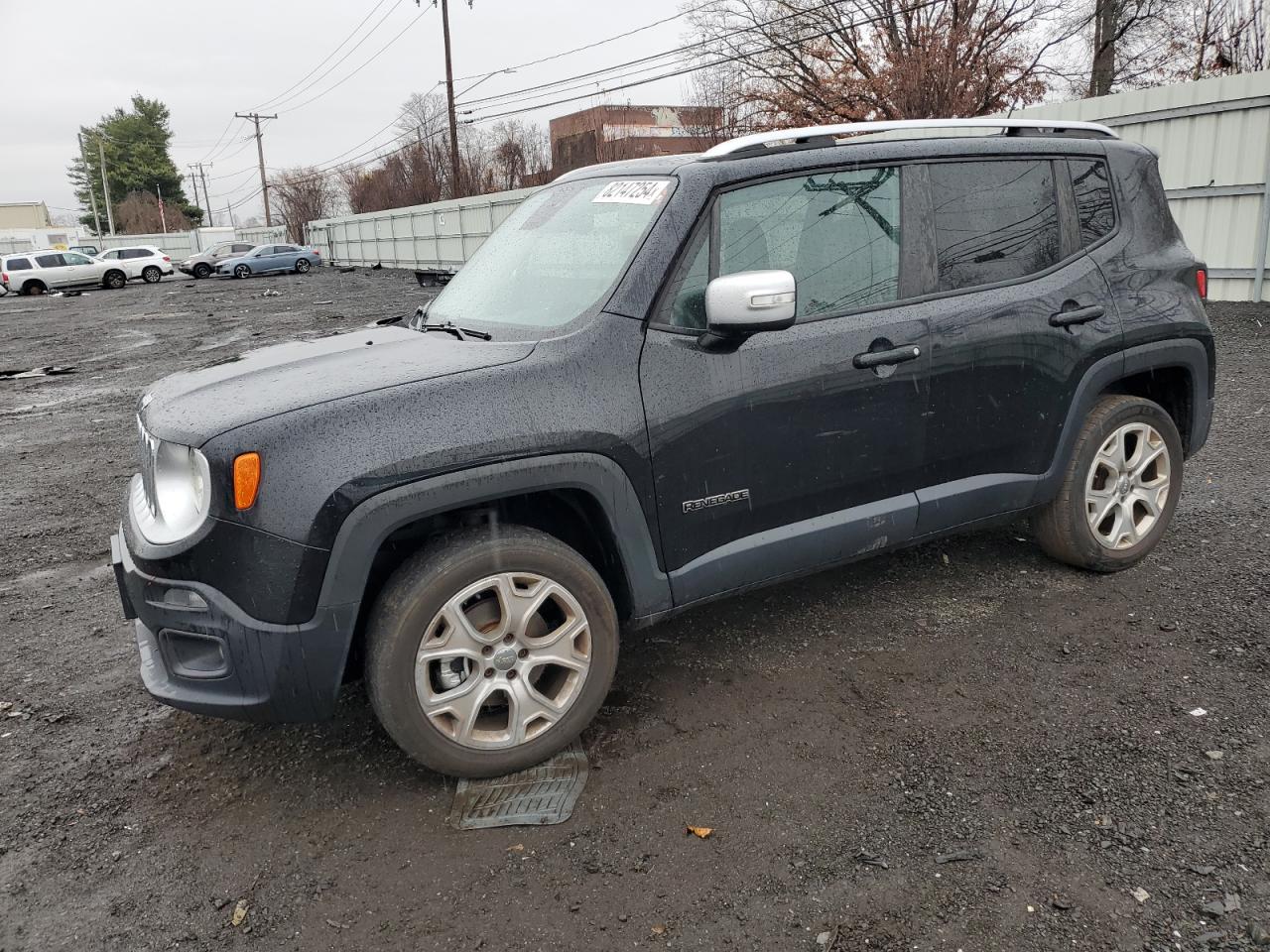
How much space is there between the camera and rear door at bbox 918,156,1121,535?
3.70 metres

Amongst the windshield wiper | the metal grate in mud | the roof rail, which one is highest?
the roof rail

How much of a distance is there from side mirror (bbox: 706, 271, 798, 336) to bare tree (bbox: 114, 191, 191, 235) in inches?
3758

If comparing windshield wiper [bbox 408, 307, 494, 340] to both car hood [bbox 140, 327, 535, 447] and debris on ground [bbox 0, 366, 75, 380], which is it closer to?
car hood [bbox 140, 327, 535, 447]

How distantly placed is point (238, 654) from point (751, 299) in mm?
1853

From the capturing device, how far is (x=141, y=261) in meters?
39.1

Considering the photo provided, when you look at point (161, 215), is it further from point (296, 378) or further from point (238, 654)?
point (238, 654)

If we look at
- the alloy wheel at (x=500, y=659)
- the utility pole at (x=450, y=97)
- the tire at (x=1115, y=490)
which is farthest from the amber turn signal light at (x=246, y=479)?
the utility pole at (x=450, y=97)

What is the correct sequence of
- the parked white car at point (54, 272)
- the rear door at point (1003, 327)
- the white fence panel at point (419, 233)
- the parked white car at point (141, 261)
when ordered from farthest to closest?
the parked white car at point (141, 261) < the parked white car at point (54, 272) < the white fence panel at point (419, 233) < the rear door at point (1003, 327)

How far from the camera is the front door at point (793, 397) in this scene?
3168mm

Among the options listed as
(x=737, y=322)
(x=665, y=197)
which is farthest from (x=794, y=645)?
(x=665, y=197)

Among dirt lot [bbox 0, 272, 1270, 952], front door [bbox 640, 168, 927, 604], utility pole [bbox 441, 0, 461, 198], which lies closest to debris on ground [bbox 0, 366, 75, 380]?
dirt lot [bbox 0, 272, 1270, 952]

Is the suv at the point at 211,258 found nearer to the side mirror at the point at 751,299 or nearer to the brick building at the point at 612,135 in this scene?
the brick building at the point at 612,135

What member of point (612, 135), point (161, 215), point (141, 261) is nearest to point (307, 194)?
point (161, 215)

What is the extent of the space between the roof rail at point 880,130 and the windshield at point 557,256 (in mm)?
335
